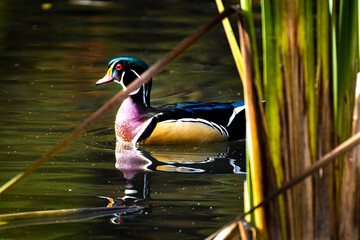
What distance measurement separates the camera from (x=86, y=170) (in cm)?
520

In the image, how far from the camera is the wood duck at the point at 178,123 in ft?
20.4

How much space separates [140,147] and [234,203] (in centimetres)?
193

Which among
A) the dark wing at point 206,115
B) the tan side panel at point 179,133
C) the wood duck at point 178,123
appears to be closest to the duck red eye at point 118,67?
the wood duck at point 178,123

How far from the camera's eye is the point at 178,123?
6.21 m

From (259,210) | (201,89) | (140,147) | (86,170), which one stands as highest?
(201,89)

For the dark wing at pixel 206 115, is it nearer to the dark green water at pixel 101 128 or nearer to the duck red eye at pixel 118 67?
the dark green water at pixel 101 128

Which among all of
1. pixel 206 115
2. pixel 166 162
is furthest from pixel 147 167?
pixel 206 115

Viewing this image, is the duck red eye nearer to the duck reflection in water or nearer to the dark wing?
the dark wing

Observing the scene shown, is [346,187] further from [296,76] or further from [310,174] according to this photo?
[296,76]

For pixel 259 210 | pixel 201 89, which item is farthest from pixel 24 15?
pixel 259 210

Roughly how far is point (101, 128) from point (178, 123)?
84cm

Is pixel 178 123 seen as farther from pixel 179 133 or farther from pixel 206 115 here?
pixel 206 115

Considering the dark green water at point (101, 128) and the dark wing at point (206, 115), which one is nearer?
the dark green water at point (101, 128)

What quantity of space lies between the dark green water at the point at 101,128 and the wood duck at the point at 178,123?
116 mm
